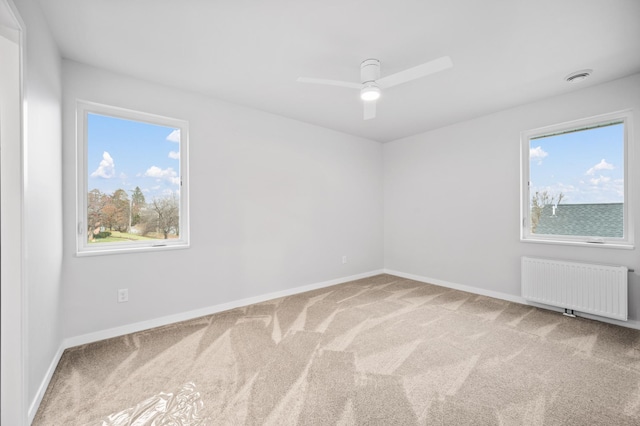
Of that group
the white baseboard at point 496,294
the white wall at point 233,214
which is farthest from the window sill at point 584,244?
the white wall at point 233,214

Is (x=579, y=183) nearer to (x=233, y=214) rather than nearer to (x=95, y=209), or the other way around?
(x=233, y=214)

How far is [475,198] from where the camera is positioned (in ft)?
13.3

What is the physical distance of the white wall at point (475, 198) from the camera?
9.94ft

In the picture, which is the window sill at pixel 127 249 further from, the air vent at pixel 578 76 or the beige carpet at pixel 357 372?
the air vent at pixel 578 76

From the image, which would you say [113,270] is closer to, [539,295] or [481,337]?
[481,337]

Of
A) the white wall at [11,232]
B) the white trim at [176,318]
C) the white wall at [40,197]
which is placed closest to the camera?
the white wall at [11,232]

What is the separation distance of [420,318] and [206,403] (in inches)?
90.8

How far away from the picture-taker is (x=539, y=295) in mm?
3322

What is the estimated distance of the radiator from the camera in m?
2.80

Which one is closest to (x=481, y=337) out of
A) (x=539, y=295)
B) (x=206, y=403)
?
(x=539, y=295)

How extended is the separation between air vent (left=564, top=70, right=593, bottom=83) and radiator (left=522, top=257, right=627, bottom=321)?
195 centimetres

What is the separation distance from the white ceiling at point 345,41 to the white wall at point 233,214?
1.03 ft

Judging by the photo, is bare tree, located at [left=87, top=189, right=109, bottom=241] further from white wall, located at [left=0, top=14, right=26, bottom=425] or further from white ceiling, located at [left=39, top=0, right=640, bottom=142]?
white wall, located at [left=0, top=14, right=26, bottom=425]

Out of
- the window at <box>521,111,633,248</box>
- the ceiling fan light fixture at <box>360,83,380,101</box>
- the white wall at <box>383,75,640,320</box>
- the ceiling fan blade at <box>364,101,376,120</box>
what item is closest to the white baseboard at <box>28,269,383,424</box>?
the white wall at <box>383,75,640,320</box>
